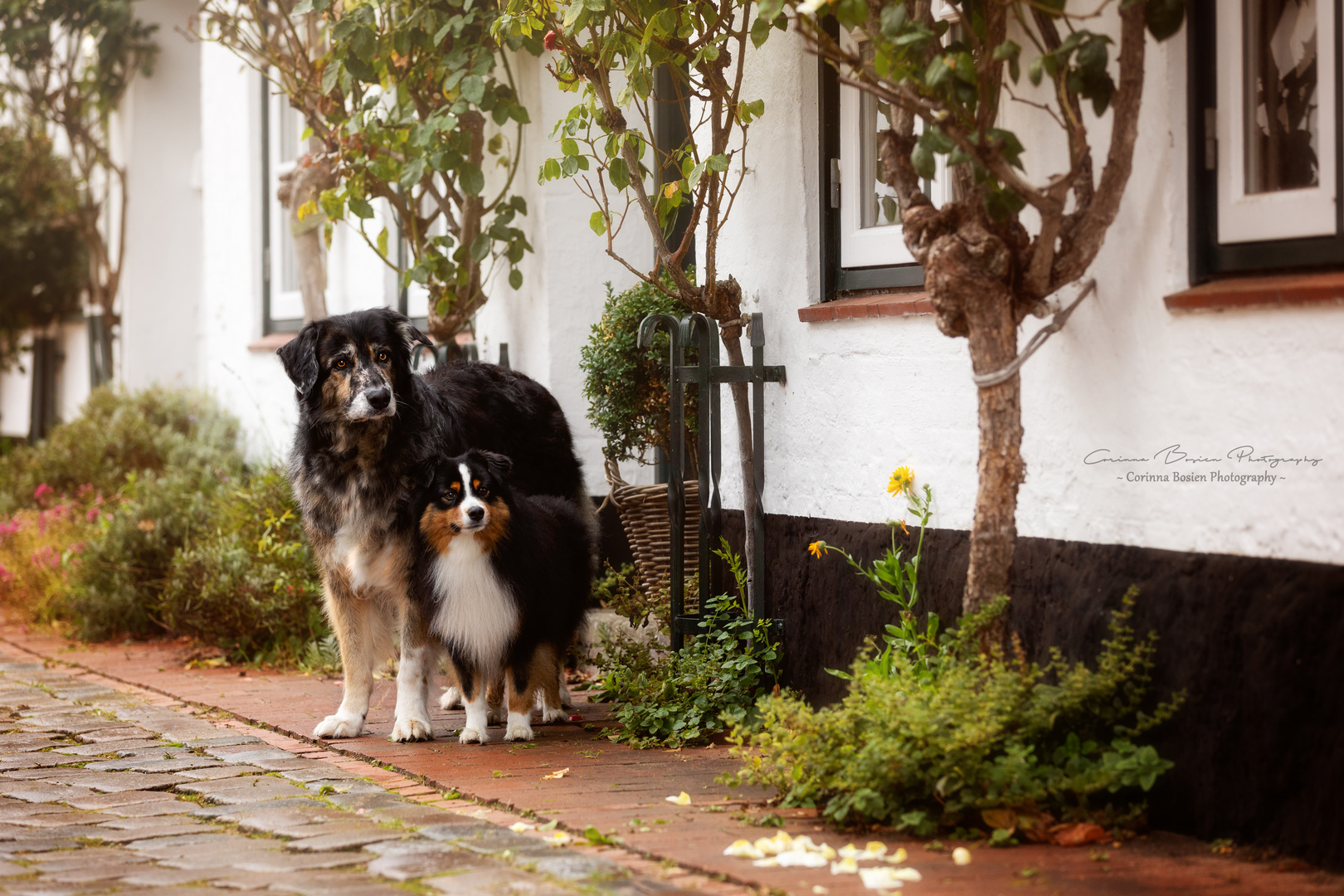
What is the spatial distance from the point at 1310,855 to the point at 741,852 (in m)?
1.36

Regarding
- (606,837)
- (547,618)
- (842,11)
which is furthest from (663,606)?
(842,11)

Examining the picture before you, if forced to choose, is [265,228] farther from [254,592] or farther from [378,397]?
[378,397]

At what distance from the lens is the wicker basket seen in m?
6.56

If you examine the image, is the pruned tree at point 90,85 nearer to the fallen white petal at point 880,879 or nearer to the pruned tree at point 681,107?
the pruned tree at point 681,107

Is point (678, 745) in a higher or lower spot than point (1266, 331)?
Answer: lower

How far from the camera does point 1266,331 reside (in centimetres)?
356

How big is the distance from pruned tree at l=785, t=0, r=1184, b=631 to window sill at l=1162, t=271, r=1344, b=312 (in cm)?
32

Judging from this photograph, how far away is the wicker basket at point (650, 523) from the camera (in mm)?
6559

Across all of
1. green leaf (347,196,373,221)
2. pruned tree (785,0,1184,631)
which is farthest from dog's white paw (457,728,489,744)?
green leaf (347,196,373,221)

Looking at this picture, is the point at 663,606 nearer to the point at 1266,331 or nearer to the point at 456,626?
the point at 456,626

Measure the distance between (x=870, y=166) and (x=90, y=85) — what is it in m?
10.9

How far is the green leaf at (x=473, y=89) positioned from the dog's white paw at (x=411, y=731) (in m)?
3.09

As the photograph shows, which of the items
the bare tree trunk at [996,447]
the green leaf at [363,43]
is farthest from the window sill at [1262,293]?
the green leaf at [363,43]

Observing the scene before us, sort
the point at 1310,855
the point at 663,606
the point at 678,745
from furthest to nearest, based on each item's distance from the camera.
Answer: the point at 663,606 → the point at 678,745 → the point at 1310,855
